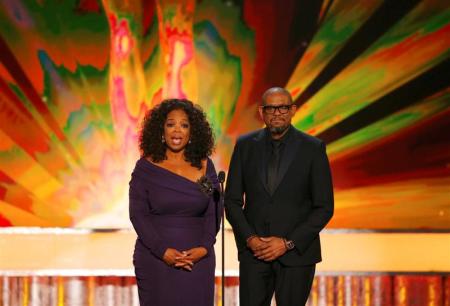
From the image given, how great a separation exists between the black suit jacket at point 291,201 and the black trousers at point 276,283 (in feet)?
0.13

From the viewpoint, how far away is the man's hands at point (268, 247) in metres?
3.19

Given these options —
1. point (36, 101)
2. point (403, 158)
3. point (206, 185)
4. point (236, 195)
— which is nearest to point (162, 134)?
point (206, 185)

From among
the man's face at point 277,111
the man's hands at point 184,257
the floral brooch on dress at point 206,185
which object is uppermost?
the man's face at point 277,111

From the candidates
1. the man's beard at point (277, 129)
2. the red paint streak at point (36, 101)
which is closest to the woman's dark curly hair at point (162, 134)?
the man's beard at point (277, 129)

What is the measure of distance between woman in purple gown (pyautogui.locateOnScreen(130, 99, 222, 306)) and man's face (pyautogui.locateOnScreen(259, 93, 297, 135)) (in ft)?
1.15

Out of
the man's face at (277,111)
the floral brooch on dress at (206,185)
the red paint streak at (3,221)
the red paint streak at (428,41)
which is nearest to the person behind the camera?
the man's face at (277,111)

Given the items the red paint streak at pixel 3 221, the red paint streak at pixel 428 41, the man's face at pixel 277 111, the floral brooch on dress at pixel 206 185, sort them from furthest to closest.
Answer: the red paint streak at pixel 3 221, the red paint streak at pixel 428 41, the floral brooch on dress at pixel 206 185, the man's face at pixel 277 111

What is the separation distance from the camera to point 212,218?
336 centimetres

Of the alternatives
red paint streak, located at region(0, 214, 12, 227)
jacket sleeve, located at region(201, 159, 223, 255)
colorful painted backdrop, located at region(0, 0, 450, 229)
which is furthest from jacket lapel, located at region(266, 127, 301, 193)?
red paint streak, located at region(0, 214, 12, 227)

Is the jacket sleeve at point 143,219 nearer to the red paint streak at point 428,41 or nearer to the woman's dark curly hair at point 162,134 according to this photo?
the woman's dark curly hair at point 162,134

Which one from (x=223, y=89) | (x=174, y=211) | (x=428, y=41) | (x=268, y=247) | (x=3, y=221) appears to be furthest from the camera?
(x=3, y=221)

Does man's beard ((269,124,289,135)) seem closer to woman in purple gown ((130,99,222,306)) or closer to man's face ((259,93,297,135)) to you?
man's face ((259,93,297,135))

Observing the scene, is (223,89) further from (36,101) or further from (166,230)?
(166,230)

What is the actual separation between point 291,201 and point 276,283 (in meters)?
0.37
